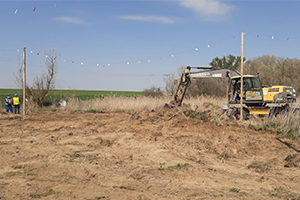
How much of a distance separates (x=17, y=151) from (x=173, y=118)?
7746 mm

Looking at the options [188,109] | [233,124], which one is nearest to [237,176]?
[233,124]

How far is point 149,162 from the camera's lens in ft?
27.1

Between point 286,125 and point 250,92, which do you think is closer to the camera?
point 286,125

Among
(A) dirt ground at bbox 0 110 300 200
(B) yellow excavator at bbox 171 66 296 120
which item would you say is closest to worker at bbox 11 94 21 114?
(A) dirt ground at bbox 0 110 300 200

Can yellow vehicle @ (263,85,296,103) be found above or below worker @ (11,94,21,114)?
above

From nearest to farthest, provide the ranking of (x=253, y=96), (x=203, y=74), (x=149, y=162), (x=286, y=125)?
(x=149, y=162)
(x=286, y=125)
(x=253, y=96)
(x=203, y=74)

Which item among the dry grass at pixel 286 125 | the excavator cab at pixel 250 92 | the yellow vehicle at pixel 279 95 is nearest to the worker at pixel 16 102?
the excavator cab at pixel 250 92

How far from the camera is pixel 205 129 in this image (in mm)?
12859

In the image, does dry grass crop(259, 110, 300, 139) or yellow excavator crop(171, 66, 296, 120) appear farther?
yellow excavator crop(171, 66, 296, 120)

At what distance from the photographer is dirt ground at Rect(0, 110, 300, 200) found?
572cm

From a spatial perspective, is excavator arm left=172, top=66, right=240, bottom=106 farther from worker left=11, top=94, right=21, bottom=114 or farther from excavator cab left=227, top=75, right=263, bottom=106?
worker left=11, top=94, right=21, bottom=114

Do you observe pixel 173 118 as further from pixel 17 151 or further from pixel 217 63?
pixel 217 63

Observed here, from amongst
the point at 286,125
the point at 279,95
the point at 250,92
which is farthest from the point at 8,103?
the point at 286,125

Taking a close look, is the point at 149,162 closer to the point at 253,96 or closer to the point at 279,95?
the point at 253,96
